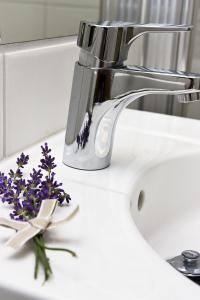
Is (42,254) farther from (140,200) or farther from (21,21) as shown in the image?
(21,21)

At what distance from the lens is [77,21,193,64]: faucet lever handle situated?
0.51 metres

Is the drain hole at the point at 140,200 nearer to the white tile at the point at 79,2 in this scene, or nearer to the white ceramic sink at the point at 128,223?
the white ceramic sink at the point at 128,223

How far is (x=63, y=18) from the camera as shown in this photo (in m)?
0.75

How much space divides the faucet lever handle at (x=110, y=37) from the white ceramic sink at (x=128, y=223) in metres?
0.14

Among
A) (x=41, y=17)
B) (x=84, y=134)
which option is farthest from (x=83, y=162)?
(x=41, y=17)

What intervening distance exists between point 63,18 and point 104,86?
275mm

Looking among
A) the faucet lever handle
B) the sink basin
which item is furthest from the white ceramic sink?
the faucet lever handle

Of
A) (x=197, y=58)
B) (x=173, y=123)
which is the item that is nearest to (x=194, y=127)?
(x=173, y=123)

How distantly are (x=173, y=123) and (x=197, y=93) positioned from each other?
0.85 ft

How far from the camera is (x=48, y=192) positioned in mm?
422

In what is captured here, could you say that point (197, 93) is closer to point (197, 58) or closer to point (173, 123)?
point (173, 123)

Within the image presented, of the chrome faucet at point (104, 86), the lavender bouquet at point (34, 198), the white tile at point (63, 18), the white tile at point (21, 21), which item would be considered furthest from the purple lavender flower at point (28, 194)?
the white tile at point (63, 18)

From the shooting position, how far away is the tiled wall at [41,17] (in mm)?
598

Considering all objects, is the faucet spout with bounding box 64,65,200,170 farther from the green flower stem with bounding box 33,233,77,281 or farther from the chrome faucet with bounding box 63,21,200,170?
the green flower stem with bounding box 33,233,77,281
